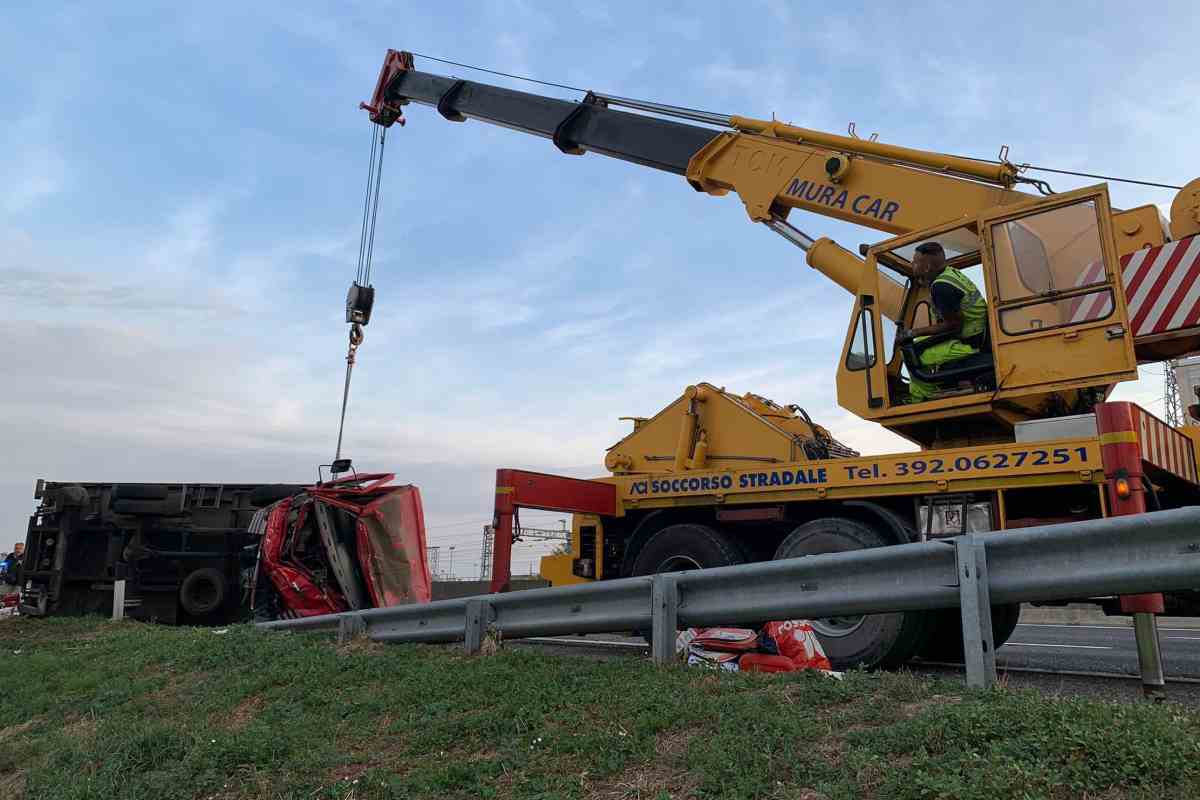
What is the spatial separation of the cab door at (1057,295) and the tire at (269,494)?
9884mm

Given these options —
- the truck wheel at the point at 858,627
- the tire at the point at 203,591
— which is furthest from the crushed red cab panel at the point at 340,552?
the truck wheel at the point at 858,627

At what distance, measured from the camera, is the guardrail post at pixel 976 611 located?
3.74m

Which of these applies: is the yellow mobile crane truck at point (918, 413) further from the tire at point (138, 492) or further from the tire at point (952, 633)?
the tire at point (138, 492)

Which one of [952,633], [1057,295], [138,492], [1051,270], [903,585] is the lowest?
[952,633]

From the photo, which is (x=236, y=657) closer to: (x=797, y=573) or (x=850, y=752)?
(x=797, y=573)

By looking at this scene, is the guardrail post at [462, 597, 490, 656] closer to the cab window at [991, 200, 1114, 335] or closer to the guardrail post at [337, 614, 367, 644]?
the guardrail post at [337, 614, 367, 644]

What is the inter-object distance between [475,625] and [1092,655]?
7.09 metres

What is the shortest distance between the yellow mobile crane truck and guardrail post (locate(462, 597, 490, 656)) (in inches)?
63.3

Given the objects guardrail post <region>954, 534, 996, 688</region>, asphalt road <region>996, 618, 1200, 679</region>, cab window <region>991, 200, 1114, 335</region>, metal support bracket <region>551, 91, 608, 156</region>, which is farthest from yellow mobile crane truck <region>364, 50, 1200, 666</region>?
metal support bracket <region>551, 91, 608, 156</region>

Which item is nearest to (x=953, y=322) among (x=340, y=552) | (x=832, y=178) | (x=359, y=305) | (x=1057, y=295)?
(x=1057, y=295)

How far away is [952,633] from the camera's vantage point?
7488 millimetres

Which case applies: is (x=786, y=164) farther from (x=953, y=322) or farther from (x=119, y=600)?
(x=119, y=600)

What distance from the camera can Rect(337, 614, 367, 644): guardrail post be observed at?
698 centimetres

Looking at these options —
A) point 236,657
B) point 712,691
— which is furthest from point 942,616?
point 236,657
